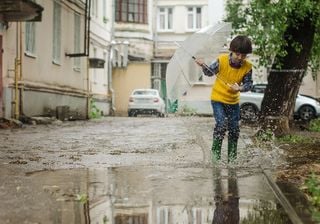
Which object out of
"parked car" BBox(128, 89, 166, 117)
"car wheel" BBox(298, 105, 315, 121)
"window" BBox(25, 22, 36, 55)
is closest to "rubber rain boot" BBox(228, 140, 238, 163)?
"window" BBox(25, 22, 36, 55)

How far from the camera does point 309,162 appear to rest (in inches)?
319

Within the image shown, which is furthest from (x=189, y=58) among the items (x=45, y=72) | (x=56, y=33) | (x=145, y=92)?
(x=145, y=92)

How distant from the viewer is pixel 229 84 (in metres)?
7.77

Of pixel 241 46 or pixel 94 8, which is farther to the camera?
pixel 94 8

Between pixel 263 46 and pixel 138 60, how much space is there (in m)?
28.4

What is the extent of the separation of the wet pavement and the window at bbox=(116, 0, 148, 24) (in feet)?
110

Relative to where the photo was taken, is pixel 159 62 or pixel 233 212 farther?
pixel 159 62

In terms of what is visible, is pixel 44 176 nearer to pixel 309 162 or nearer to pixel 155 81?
pixel 309 162

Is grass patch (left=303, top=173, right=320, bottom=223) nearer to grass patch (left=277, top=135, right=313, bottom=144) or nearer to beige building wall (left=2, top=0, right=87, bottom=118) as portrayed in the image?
grass patch (left=277, top=135, right=313, bottom=144)

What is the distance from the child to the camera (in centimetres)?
759

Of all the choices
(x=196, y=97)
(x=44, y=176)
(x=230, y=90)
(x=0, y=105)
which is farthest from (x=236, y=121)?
(x=196, y=97)

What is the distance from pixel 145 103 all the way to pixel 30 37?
14.5m

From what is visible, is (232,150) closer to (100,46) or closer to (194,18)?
(100,46)

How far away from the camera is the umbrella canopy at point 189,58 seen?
27.7 feet
